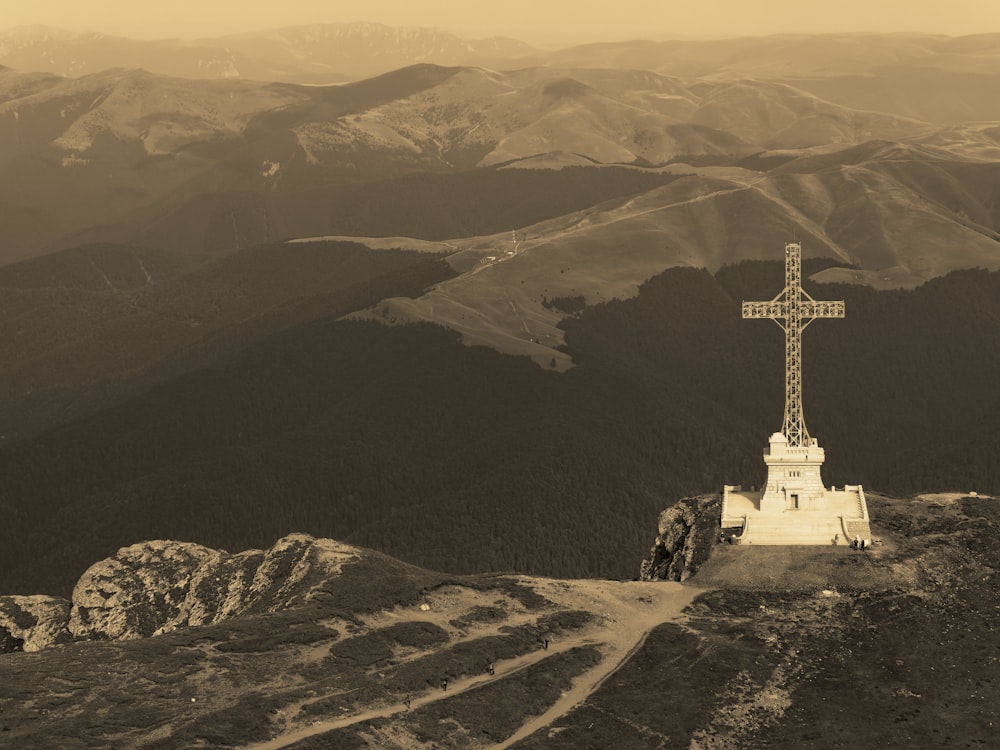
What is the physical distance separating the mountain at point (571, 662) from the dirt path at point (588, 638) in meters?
0.27

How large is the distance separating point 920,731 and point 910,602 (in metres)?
29.1

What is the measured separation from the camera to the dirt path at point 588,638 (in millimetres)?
141375

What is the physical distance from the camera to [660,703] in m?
148

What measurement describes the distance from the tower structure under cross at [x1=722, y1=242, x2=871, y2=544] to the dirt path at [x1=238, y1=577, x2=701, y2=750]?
1417 centimetres

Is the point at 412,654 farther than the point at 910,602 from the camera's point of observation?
No

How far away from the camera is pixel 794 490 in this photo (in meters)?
193

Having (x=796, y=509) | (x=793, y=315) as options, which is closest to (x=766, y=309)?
(x=793, y=315)

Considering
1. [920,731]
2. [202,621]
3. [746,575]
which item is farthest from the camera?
[202,621]

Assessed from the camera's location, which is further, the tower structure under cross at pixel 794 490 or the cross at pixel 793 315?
the cross at pixel 793 315

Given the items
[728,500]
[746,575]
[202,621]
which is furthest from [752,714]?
[202,621]

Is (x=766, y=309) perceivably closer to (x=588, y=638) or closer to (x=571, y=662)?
(x=588, y=638)

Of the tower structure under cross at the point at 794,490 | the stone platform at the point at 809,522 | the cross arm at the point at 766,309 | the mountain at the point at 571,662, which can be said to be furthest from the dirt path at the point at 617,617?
the cross arm at the point at 766,309

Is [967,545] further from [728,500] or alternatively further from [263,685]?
[263,685]

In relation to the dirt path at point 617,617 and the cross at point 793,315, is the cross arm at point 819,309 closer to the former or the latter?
the cross at point 793,315
